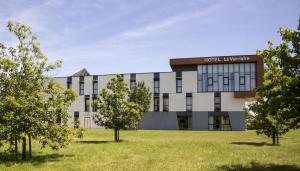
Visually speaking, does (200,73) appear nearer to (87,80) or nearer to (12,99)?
(87,80)

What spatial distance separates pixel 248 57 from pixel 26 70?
51054mm

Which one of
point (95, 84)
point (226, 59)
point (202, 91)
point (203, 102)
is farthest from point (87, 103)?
point (226, 59)

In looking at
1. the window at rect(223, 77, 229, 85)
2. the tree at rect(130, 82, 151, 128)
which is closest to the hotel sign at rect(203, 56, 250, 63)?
the window at rect(223, 77, 229, 85)

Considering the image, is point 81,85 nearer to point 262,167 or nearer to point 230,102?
point 230,102

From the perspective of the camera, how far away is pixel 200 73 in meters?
67.2

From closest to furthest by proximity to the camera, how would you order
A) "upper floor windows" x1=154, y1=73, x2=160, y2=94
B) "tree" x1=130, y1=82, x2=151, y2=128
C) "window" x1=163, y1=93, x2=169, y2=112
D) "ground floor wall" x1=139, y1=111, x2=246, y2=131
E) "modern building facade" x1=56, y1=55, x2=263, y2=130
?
"ground floor wall" x1=139, y1=111, x2=246, y2=131 < "tree" x1=130, y1=82, x2=151, y2=128 < "modern building facade" x1=56, y1=55, x2=263, y2=130 < "window" x1=163, y1=93, x2=169, y2=112 < "upper floor windows" x1=154, y1=73, x2=160, y2=94

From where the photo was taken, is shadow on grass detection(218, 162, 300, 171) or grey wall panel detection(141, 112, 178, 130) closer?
shadow on grass detection(218, 162, 300, 171)

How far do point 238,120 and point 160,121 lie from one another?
47.7 ft

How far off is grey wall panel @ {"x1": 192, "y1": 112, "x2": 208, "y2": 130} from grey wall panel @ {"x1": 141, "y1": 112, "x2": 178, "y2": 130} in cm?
350

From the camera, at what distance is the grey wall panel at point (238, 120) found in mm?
63031

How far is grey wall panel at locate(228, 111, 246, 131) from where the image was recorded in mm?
63031

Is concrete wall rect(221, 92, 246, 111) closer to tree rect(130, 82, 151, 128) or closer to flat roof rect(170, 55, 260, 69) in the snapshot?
flat roof rect(170, 55, 260, 69)

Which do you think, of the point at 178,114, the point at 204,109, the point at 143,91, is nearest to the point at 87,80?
the point at 143,91

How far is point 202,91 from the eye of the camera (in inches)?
2618
